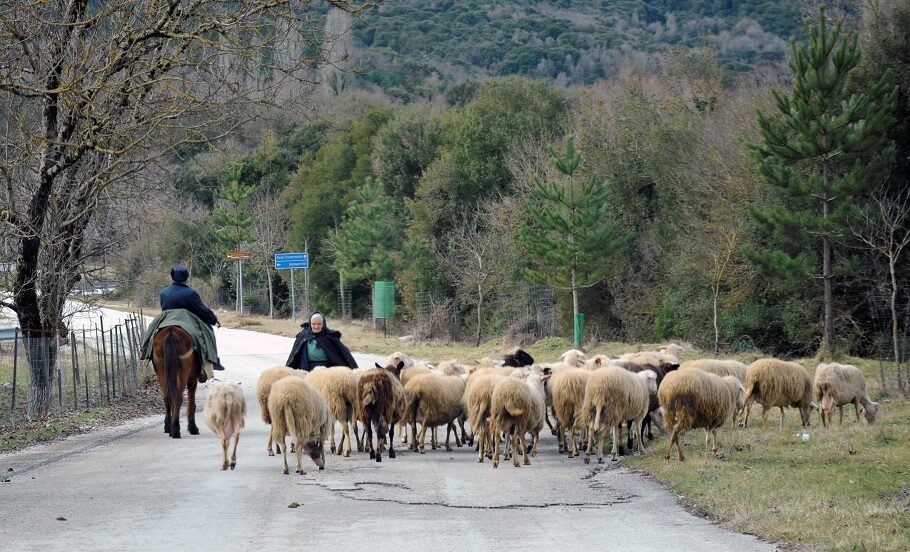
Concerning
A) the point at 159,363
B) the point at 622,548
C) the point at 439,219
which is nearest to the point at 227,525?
the point at 622,548

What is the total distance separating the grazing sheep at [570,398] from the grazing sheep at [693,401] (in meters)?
1.49

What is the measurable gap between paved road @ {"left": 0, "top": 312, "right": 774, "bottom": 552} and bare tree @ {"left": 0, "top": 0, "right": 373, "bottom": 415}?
14.5ft

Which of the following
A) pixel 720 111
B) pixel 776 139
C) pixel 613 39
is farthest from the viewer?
pixel 613 39

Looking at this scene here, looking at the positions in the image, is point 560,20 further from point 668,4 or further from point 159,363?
point 159,363

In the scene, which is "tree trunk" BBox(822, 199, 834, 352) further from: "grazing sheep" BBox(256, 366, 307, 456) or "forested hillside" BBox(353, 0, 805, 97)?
"forested hillside" BBox(353, 0, 805, 97)

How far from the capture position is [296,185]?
76.7 meters

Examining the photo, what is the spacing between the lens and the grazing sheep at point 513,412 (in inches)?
540

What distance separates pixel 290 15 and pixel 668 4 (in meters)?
130

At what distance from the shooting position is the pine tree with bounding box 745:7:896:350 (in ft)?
Answer: 99.5

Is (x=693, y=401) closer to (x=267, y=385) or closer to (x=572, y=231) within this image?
(x=267, y=385)

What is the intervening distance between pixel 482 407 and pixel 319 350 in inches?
161

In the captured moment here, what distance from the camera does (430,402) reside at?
601 inches

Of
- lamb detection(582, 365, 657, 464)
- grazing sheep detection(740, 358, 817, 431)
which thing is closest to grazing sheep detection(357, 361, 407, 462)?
lamb detection(582, 365, 657, 464)

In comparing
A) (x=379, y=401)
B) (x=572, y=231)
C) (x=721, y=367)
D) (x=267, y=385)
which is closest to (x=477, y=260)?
(x=572, y=231)
